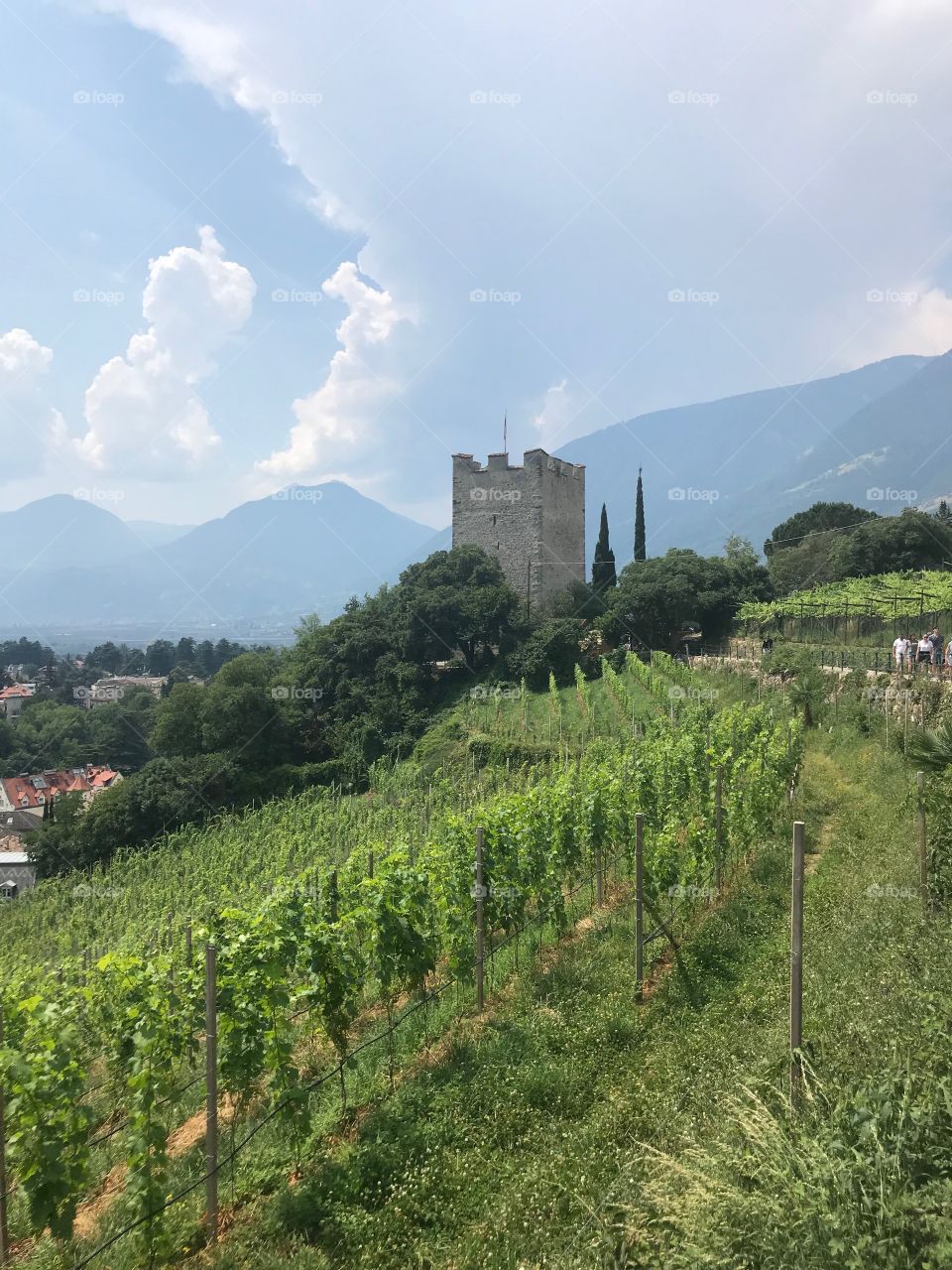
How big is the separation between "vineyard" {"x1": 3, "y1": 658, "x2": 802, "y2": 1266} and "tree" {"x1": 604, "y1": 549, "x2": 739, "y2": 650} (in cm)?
1703

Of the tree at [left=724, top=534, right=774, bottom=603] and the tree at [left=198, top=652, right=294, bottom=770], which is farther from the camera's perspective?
the tree at [left=724, top=534, right=774, bottom=603]

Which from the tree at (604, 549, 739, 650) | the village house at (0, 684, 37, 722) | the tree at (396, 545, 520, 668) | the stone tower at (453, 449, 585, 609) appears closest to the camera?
the tree at (604, 549, 739, 650)

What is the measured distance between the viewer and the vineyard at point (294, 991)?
156 inches

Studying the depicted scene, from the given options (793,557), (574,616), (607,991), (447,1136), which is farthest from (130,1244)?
(793,557)

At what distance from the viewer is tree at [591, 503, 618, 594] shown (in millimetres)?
35763

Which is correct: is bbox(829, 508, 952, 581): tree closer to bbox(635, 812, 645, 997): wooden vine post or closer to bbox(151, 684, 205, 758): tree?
bbox(151, 684, 205, 758): tree

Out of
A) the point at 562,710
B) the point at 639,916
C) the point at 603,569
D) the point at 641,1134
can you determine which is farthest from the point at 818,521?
the point at 641,1134

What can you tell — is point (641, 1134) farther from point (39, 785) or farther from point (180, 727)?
point (39, 785)

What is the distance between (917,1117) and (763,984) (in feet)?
9.97

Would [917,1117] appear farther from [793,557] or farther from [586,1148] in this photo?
[793,557]

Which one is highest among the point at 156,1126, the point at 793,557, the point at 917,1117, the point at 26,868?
the point at 793,557

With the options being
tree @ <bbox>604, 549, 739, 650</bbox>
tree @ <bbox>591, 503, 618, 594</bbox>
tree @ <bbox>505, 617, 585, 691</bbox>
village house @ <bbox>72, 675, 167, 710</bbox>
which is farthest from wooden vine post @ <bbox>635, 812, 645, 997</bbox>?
village house @ <bbox>72, 675, 167, 710</bbox>

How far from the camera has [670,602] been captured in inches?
1155

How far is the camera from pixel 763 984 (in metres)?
6.16
